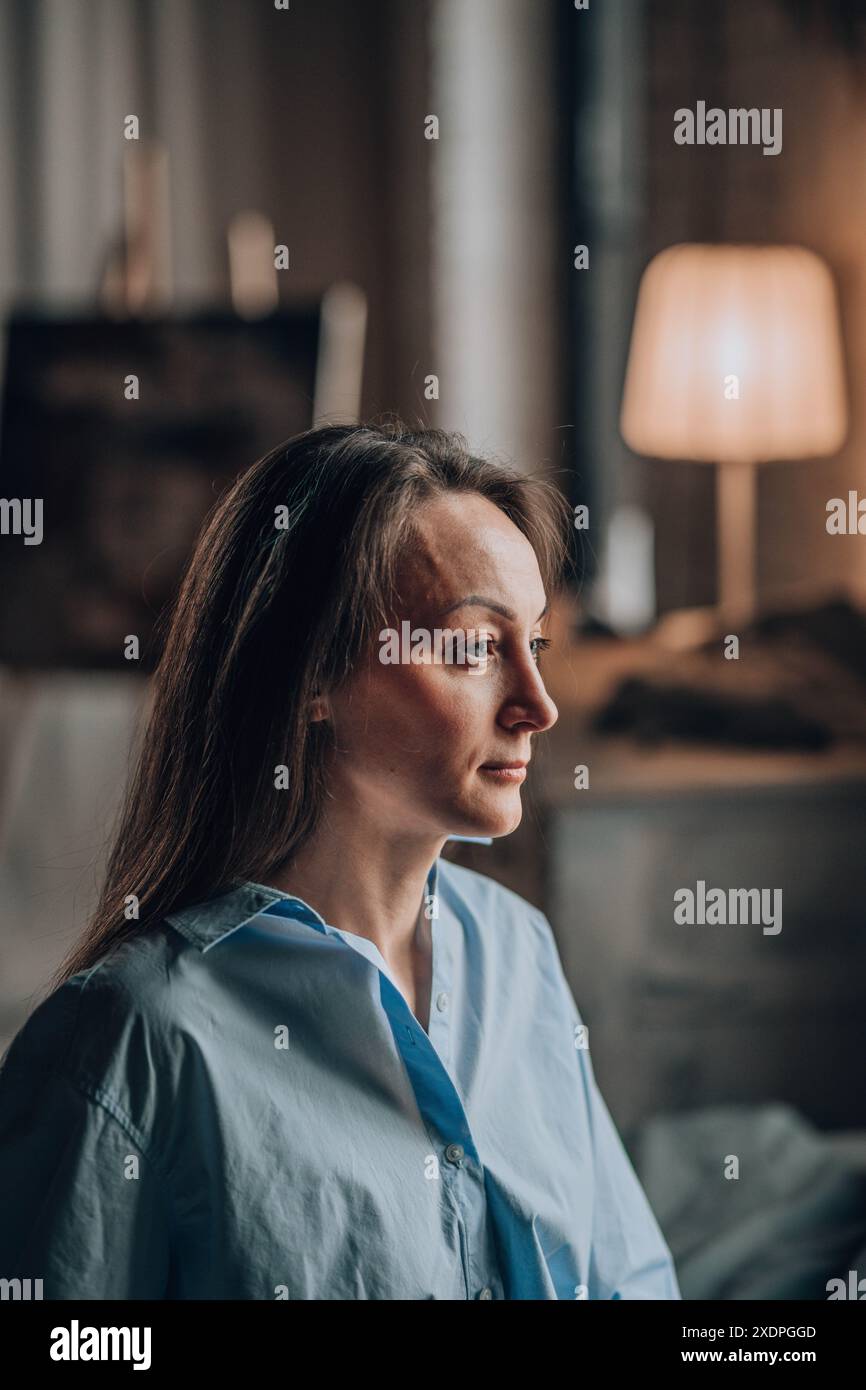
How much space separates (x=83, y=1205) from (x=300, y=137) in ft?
11.1

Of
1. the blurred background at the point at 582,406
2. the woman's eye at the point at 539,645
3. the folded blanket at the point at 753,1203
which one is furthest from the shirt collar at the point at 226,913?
the folded blanket at the point at 753,1203

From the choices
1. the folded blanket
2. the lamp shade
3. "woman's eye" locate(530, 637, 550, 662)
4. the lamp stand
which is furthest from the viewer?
the lamp stand

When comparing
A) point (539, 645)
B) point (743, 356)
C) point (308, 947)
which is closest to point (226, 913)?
point (308, 947)

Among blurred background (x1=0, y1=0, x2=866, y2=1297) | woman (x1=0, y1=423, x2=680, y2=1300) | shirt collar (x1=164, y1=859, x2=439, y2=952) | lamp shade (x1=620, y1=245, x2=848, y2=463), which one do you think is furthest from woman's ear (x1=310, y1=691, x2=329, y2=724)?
lamp shade (x1=620, y1=245, x2=848, y2=463)

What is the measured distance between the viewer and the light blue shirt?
2.51ft

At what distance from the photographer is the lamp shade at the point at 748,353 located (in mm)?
2490

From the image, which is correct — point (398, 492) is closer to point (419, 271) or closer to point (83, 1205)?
point (83, 1205)

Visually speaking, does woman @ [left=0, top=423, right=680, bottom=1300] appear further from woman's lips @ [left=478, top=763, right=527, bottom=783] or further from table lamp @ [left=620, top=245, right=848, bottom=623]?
table lamp @ [left=620, top=245, right=848, bottom=623]

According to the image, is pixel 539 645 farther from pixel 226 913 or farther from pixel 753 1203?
pixel 753 1203

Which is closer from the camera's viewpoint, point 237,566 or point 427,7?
point 237,566

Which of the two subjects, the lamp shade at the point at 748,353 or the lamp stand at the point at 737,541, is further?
the lamp stand at the point at 737,541

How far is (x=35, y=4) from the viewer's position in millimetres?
3254

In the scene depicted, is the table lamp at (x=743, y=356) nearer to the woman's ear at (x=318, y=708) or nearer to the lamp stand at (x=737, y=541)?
the lamp stand at (x=737, y=541)

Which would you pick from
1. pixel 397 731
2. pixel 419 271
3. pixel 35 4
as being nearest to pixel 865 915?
pixel 397 731
